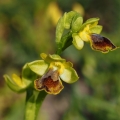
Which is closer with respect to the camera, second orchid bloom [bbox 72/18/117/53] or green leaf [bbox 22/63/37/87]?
second orchid bloom [bbox 72/18/117/53]

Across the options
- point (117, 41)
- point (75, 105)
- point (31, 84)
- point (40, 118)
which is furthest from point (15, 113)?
point (31, 84)

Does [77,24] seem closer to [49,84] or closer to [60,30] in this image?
[60,30]

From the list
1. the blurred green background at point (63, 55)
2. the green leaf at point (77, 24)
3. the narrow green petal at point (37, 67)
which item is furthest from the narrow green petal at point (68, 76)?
the blurred green background at point (63, 55)

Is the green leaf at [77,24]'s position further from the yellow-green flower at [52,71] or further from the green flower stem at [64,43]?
the yellow-green flower at [52,71]

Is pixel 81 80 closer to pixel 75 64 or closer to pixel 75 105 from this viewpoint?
pixel 75 64

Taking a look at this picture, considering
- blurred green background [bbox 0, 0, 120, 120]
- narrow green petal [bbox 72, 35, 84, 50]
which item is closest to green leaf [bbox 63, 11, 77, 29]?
narrow green petal [bbox 72, 35, 84, 50]

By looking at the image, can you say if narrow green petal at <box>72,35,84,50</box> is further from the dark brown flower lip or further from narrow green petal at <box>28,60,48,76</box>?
narrow green petal at <box>28,60,48,76</box>
